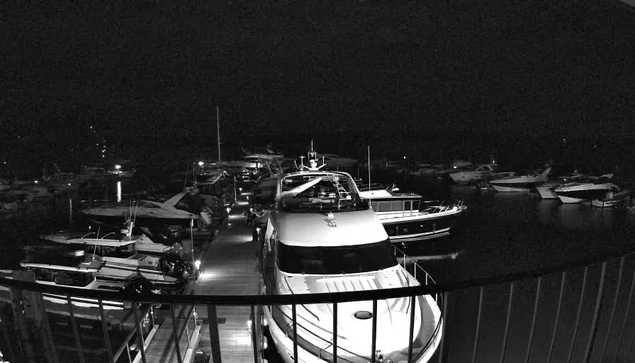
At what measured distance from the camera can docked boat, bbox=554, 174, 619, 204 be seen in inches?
1330

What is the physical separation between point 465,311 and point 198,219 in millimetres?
13629

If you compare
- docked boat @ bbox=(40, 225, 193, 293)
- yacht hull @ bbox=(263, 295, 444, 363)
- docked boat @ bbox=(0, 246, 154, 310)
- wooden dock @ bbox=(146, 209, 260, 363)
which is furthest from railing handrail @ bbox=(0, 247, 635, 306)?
docked boat @ bbox=(40, 225, 193, 293)

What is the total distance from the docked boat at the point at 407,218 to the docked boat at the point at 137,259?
9.26m

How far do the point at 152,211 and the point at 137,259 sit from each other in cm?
796

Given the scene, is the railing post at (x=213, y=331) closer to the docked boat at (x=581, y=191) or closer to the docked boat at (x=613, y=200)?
the docked boat at (x=613, y=200)

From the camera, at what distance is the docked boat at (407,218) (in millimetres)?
19047

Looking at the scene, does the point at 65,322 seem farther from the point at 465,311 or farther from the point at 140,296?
the point at 465,311

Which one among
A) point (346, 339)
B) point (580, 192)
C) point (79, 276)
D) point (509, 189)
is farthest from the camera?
point (509, 189)

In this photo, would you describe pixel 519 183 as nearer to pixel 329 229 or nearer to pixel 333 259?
pixel 329 229

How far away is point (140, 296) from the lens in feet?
6.27

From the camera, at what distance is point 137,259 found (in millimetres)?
13852

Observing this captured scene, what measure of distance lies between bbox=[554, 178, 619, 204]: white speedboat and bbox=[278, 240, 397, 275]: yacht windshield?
111 feet

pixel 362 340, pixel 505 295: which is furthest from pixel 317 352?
pixel 505 295

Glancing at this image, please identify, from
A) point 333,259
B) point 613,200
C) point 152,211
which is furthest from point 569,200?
point 333,259
